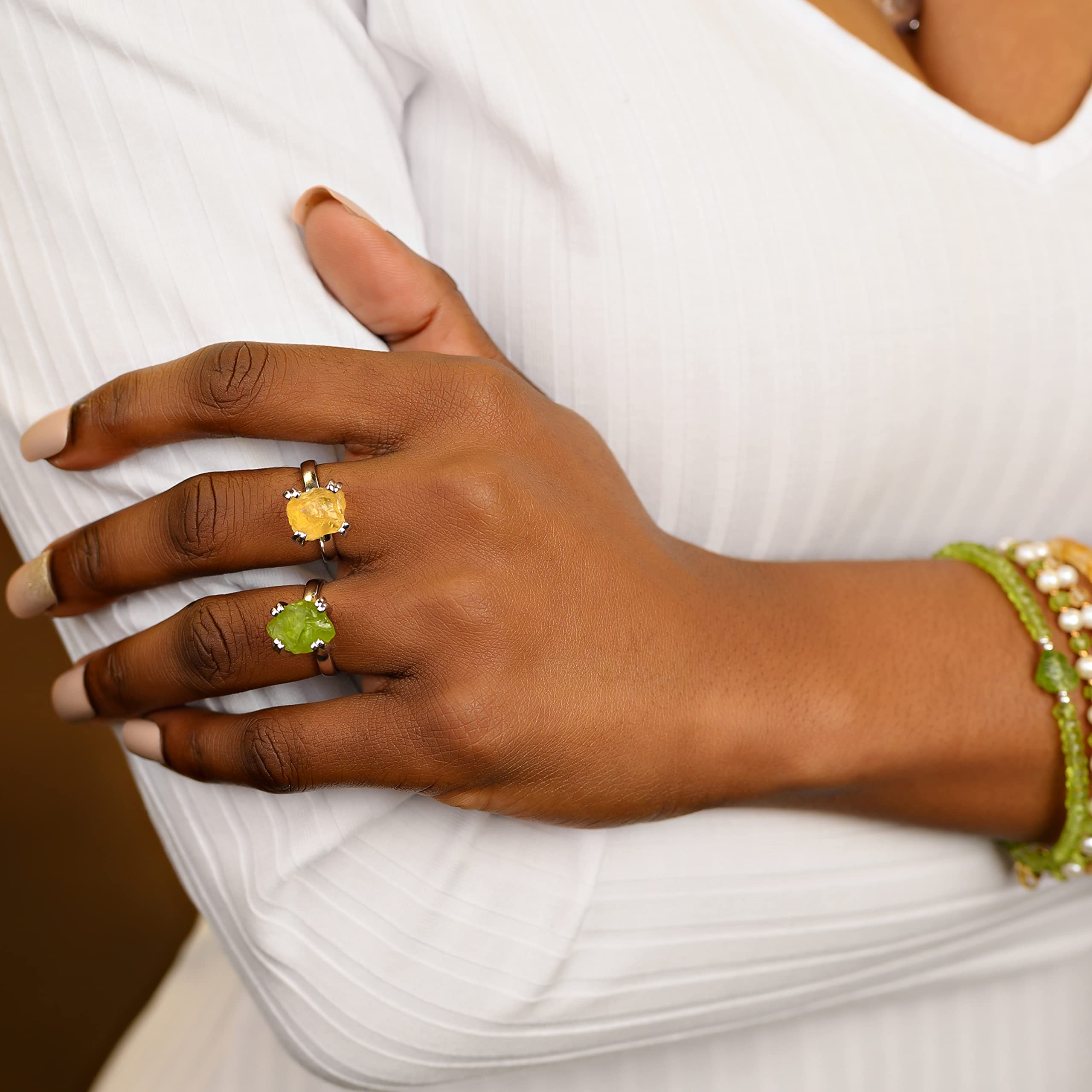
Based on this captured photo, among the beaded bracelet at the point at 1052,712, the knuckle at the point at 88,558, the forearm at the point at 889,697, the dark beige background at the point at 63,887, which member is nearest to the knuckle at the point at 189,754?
the knuckle at the point at 88,558

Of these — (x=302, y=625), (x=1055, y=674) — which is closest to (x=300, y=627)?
(x=302, y=625)

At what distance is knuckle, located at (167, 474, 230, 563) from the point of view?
0.55 metres

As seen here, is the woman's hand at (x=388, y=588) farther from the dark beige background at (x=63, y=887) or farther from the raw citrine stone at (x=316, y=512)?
the dark beige background at (x=63, y=887)

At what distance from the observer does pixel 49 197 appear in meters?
0.56

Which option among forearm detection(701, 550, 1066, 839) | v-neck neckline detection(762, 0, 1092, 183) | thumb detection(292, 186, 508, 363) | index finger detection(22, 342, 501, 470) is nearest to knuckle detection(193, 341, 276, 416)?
index finger detection(22, 342, 501, 470)

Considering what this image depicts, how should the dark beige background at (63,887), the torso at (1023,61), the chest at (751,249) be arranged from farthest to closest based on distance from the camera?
the dark beige background at (63,887), the torso at (1023,61), the chest at (751,249)

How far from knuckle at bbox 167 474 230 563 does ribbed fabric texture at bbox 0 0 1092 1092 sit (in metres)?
0.05

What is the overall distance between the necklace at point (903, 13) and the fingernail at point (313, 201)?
568 millimetres

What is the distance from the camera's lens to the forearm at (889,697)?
68 centimetres

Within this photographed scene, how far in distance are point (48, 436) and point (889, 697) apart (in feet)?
2.04

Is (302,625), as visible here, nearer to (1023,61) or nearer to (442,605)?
(442,605)

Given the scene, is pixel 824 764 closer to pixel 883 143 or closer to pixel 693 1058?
pixel 693 1058

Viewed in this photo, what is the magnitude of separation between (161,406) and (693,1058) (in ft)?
2.42

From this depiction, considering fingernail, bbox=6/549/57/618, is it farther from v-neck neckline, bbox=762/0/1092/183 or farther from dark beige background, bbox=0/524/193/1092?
dark beige background, bbox=0/524/193/1092
